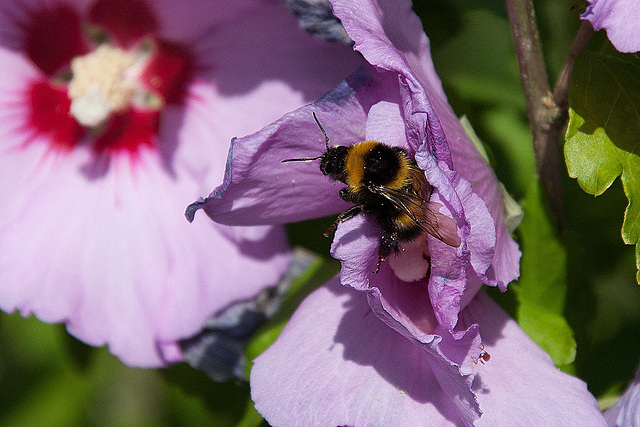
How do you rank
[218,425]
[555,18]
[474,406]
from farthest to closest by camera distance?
1. [555,18]
2. [218,425]
3. [474,406]

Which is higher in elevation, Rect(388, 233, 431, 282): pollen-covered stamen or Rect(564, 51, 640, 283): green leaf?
Rect(564, 51, 640, 283): green leaf

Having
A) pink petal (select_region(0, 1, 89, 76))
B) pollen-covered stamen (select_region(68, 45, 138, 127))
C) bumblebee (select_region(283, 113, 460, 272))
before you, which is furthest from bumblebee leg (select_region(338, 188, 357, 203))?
pink petal (select_region(0, 1, 89, 76))

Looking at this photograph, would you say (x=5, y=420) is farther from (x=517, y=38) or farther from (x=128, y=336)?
(x=517, y=38)

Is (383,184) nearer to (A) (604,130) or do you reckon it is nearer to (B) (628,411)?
(A) (604,130)

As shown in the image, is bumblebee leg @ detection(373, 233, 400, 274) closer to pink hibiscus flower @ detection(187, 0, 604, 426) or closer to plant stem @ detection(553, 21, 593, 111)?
pink hibiscus flower @ detection(187, 0, 604, 426)

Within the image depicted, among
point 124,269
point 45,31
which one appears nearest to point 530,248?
point 124,269

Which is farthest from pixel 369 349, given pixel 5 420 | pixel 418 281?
pixel 5 420

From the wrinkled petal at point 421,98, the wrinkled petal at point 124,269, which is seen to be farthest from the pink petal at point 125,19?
the wrinkled petal at point 421,98
